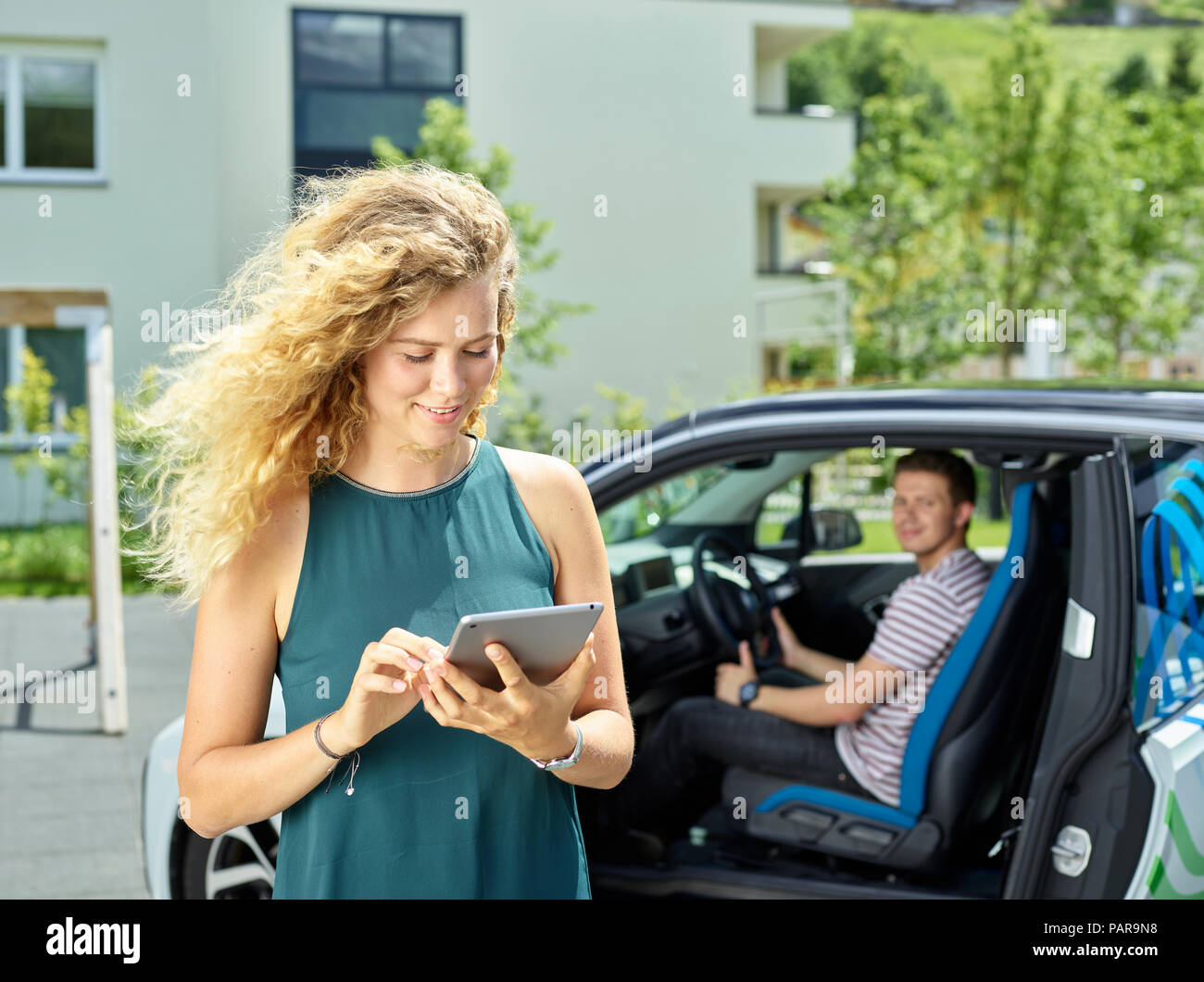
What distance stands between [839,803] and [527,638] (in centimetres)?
186

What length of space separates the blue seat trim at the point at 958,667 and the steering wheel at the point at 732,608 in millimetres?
811

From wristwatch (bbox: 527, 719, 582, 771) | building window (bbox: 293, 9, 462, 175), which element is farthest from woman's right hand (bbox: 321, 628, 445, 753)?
building window (bbox: 293, 9, 462, 175)

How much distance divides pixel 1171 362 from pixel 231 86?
49.2ft

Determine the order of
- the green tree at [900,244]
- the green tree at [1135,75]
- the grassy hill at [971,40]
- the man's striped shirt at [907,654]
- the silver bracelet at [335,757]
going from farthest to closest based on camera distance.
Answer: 1. the grassy hill at [971,40]
2. the green tree at [1135,75]
3. the green tree at [900,244]
4. the man's striped shirt at [907,654]
5. the silver bracelet at [335,757]

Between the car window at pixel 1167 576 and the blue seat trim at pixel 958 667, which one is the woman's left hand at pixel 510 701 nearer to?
the car window at pixel 1167 576

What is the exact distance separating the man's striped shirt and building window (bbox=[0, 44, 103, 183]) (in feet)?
52.9

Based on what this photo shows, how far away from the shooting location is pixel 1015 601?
9.72ft

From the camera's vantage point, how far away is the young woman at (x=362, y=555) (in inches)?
64.3

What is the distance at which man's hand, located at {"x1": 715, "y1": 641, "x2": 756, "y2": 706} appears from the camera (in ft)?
11.5

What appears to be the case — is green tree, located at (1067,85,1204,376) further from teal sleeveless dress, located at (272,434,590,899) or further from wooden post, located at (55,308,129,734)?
teal sleeveless dress, located at (272,434,590,899)

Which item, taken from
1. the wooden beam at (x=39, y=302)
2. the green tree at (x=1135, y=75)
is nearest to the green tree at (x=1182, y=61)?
the green tree at (x=1135, y=75)

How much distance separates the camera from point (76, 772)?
20.6 ft

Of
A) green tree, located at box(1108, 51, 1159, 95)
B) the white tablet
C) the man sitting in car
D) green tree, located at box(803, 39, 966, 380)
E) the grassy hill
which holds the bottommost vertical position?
the man sitting in car
